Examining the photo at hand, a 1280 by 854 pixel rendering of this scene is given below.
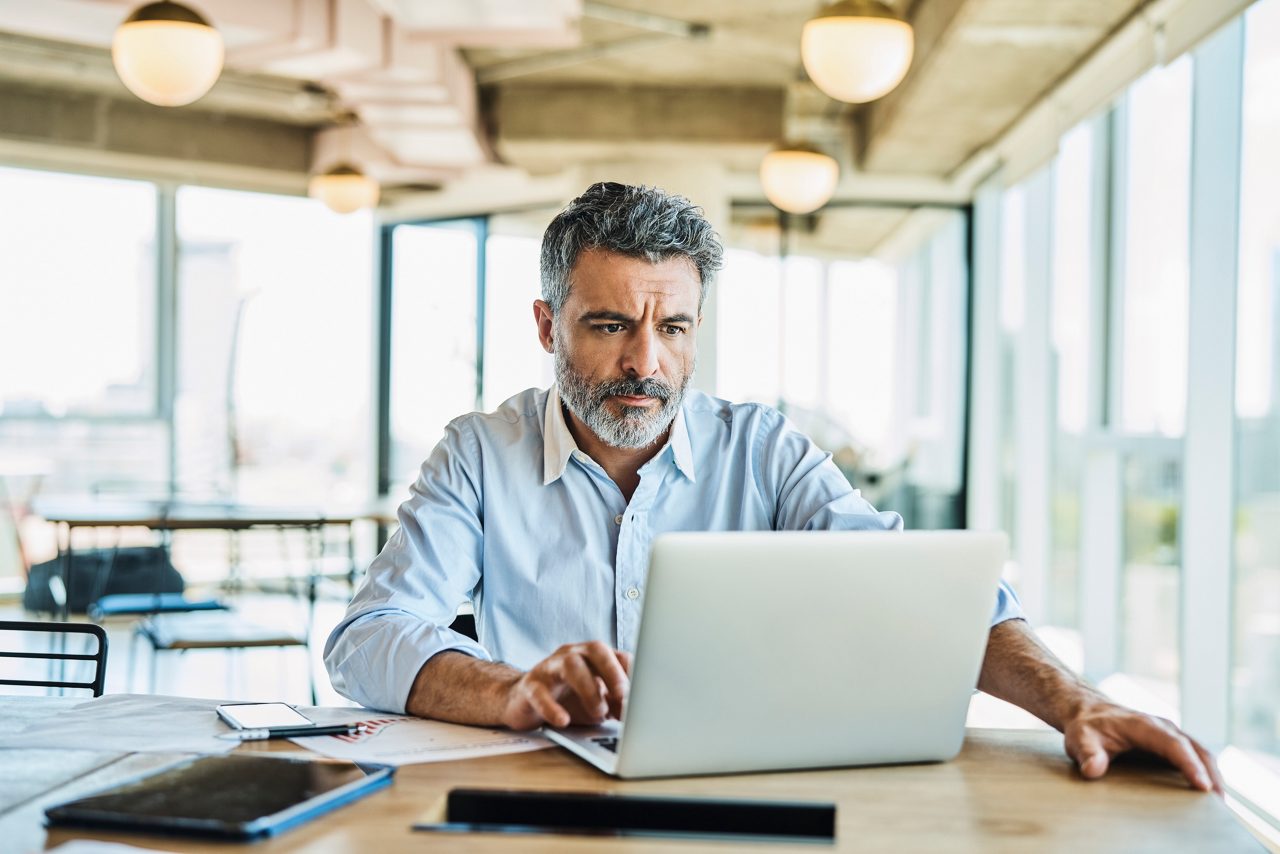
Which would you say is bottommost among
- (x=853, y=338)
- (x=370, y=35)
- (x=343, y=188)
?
(x=853, y=338)

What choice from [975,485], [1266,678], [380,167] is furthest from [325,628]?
[1266,678]

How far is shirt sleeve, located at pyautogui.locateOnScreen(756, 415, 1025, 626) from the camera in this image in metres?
1.94

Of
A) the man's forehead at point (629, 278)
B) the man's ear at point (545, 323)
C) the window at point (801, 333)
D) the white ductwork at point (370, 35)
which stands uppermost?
the white ductwork at point (370, 35)

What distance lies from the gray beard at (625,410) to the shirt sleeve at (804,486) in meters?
0.19

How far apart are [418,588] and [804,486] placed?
648 millimetres

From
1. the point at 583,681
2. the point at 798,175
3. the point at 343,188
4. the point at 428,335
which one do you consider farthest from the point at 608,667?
the point at 428,335

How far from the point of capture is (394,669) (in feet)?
5.36

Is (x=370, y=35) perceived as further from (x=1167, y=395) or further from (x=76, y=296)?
(x=76, y=296)

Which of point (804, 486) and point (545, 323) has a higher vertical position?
point (545, 323)

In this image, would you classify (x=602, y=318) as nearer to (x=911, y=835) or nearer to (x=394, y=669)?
(x=394, y=669)

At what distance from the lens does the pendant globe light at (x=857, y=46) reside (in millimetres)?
3738

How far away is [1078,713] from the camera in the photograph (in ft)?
4.78

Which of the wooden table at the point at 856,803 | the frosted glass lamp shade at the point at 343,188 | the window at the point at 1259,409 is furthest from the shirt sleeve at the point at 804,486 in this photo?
the frosted glass lamp shade at the point at 343,188

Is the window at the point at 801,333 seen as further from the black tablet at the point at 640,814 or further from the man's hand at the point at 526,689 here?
the black tablet at the point at 640,814
